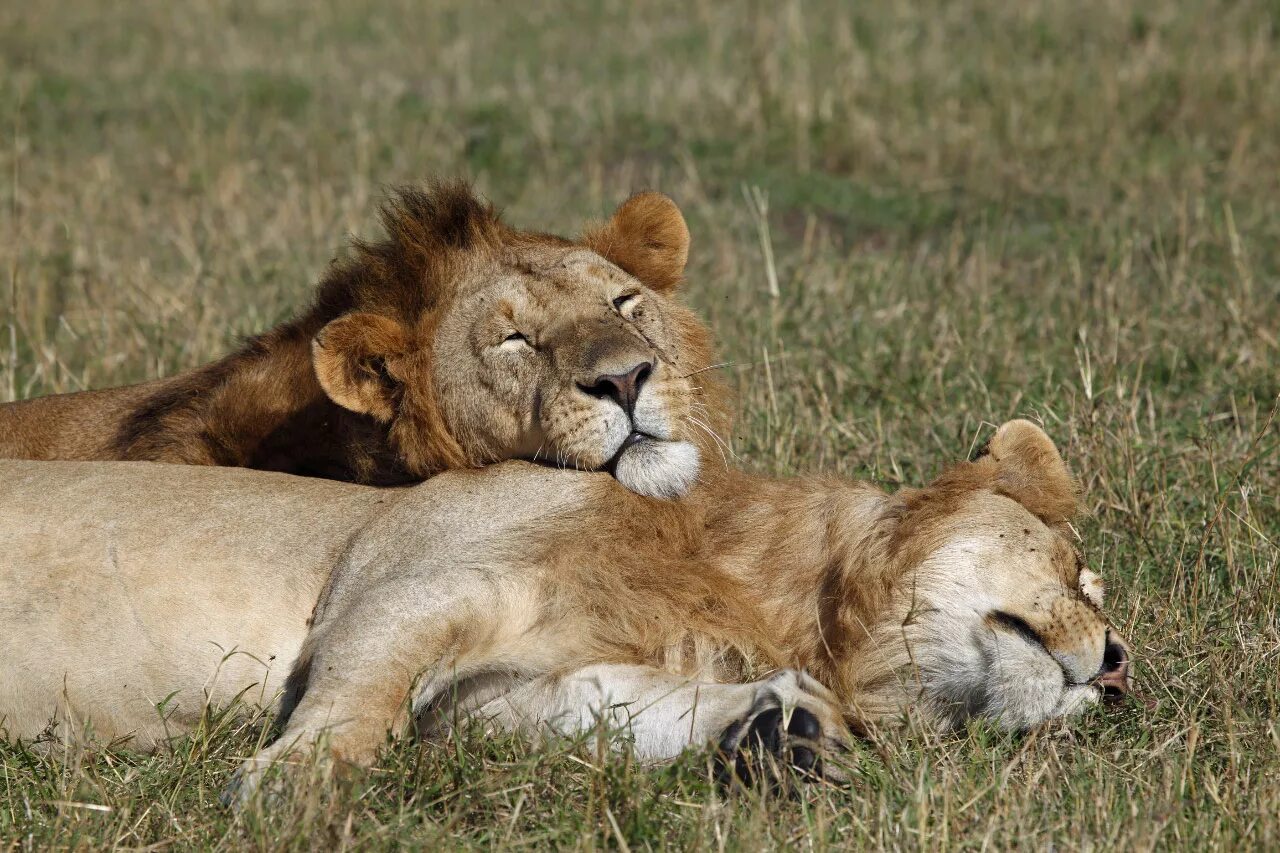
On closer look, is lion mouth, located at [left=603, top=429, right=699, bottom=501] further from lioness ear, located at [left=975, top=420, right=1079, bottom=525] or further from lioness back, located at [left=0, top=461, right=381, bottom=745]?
lioness ear, located at [left=975, top=420, right=1079, bottom=525]

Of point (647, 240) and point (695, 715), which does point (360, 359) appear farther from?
point (695, 715)

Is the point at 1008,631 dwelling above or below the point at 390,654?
below

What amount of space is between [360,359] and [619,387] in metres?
0.68

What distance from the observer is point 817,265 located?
668 centimetres

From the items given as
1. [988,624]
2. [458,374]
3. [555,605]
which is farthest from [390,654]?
[988,624]

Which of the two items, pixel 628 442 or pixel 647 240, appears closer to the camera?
pixel 628 442

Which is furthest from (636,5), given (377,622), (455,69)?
(377,622)

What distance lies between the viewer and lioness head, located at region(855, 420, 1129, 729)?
3.12 metres

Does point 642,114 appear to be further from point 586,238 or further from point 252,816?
point 252,816

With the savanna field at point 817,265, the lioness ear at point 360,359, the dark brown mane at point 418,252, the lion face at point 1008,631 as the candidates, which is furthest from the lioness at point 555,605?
the dark brown mane at point 418,252

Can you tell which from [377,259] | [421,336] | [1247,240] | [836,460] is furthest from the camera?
[1247,240]

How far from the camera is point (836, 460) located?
4824 mm

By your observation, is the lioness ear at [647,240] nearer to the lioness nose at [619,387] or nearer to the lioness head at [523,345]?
the lioness head at [523,345]

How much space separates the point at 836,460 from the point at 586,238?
3.83 ft
